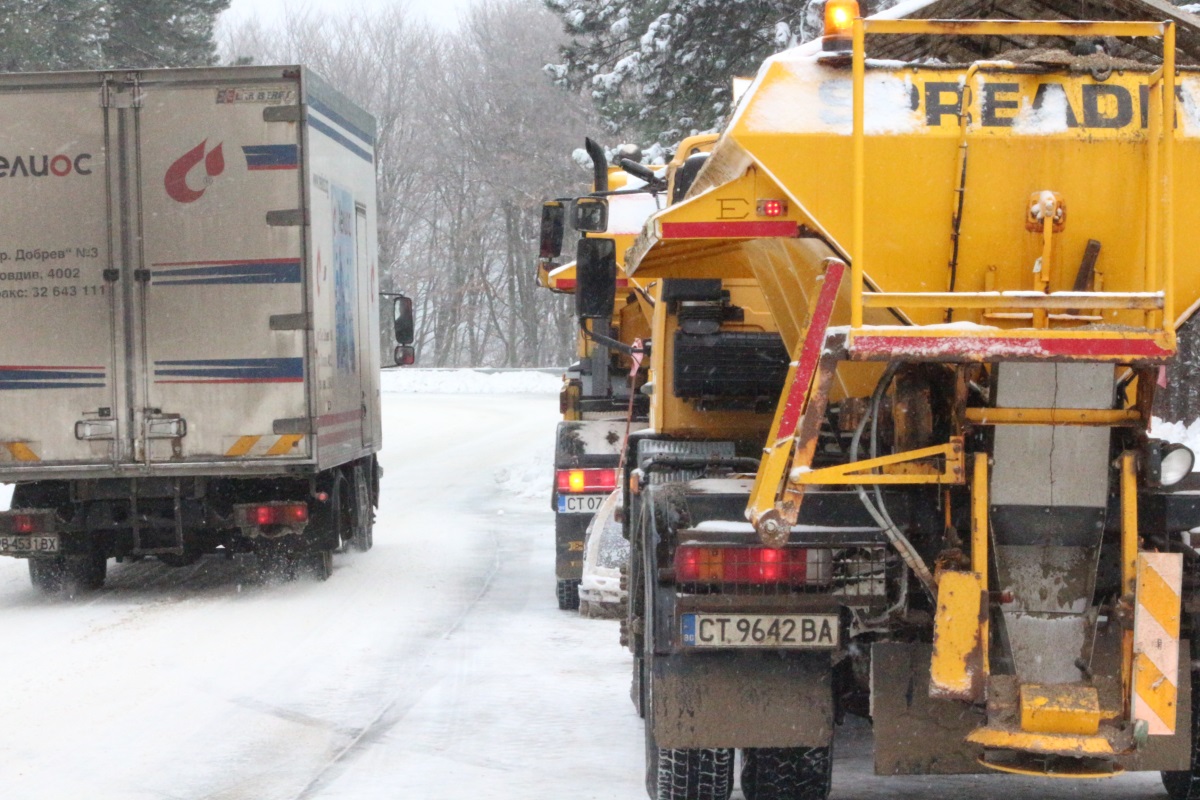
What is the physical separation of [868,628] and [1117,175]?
1.56 m

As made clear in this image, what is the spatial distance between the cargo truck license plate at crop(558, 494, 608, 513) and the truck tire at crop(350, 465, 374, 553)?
9.18 feet

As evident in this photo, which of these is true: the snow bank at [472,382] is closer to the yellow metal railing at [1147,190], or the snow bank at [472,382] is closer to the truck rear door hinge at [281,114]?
the truck rear door hinge at [281,114]

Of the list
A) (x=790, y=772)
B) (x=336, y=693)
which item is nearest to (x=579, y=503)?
(x=336, y=693)

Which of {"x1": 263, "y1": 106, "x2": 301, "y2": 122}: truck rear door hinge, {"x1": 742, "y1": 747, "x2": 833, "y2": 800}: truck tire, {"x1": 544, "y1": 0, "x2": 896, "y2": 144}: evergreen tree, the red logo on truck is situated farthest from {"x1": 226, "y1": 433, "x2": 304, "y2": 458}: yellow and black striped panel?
{"x1": 544, "y1": 0, "x2": 896, "y2": 144}: evergreen tree

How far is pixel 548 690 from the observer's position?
8.05m

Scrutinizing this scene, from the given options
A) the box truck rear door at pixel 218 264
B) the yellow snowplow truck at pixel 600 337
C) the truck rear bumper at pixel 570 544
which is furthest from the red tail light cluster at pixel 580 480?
the box truck rear door at pixel 218 264

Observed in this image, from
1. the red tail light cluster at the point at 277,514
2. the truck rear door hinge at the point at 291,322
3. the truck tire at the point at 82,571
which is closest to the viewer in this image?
the truck rear door hinge at the point at 291,322

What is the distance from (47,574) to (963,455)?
869 cm

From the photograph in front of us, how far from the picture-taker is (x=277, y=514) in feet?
37.2

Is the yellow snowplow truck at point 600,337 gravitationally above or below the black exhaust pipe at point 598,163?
below

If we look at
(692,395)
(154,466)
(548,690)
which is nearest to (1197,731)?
(692,395)

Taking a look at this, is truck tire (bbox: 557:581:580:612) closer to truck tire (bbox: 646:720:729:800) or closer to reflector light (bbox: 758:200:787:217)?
truck tire (bbox: 646:720:729:800)

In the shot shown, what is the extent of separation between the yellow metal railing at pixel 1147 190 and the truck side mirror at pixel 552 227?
4.21 meters

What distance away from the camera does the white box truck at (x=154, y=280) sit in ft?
35.8
